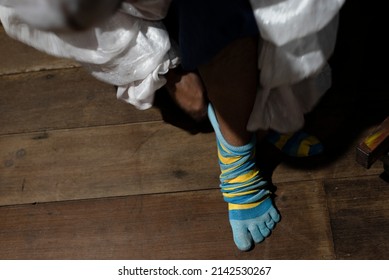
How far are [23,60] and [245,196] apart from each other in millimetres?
640

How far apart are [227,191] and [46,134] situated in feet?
1.40

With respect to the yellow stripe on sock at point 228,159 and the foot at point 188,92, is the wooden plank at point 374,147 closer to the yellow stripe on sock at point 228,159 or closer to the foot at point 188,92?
the yellow stripe on sock at point 228,159

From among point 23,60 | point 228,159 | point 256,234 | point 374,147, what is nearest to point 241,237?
point 256,234

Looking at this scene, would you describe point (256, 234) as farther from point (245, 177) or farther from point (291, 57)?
point (291, 57)

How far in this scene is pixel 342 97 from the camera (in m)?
Answer: 1.12

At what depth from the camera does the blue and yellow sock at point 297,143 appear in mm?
1068

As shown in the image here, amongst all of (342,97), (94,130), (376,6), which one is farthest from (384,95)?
(94,130)

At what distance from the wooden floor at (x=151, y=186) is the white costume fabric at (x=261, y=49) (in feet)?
0.38

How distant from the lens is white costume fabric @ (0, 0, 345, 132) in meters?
0.76

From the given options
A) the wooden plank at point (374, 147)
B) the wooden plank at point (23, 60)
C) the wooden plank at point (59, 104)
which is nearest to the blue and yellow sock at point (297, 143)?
the wooden plank at point (374, 147)

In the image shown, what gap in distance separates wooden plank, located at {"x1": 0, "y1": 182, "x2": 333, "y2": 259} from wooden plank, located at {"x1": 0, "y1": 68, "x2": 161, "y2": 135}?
189mm

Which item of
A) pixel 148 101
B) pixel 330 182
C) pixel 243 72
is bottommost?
pixel 330 182

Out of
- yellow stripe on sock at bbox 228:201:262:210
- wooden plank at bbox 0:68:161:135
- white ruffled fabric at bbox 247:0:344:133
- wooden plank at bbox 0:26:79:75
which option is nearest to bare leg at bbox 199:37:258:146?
white ruffled fabric at bbox 247:0:344:133

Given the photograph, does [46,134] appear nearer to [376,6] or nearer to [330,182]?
[330,182]
